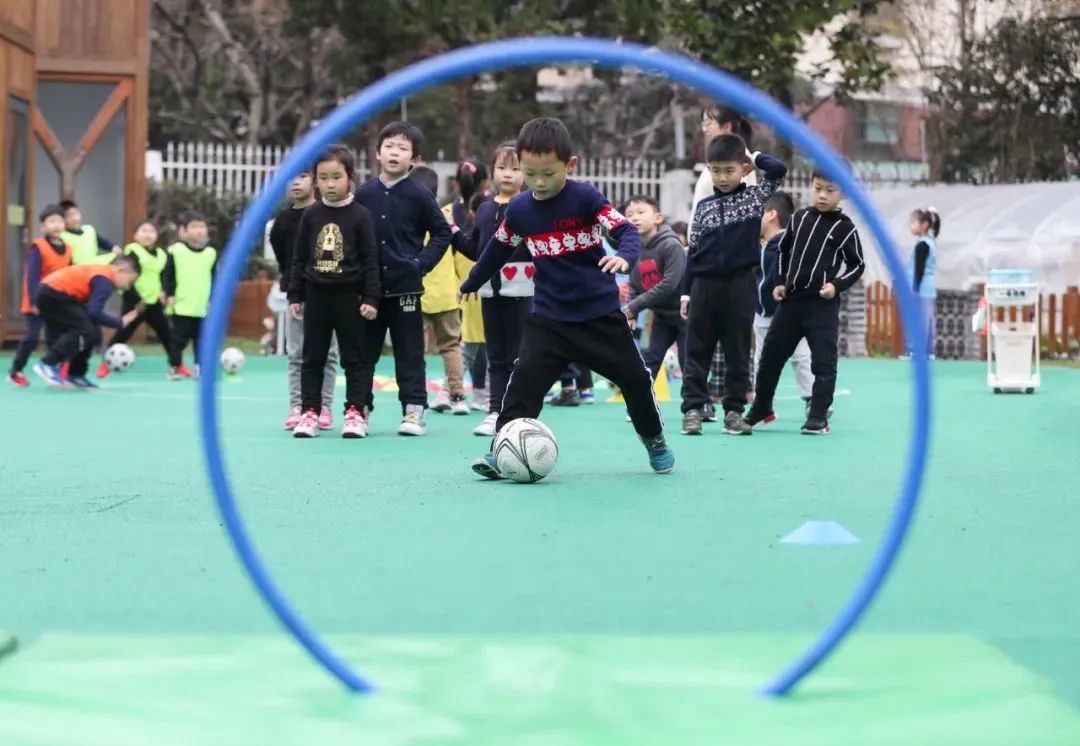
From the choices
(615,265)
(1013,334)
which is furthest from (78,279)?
(615,265)

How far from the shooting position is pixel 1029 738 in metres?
3.61

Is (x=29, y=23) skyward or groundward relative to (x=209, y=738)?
skyward

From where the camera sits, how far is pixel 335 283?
389 inches

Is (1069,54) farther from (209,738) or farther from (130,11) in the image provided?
(209,738)

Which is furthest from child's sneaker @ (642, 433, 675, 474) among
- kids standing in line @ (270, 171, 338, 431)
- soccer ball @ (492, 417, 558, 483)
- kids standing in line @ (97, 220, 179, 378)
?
kids standing in line @ (97, 220, 179, 378)

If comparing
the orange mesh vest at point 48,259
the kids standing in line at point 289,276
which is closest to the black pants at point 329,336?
the kids standing in line at point 289,276

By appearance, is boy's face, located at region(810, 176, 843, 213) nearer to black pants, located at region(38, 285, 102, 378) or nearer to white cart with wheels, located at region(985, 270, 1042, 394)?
white cart with wheels, located at region(985, 270, 1042, 394)

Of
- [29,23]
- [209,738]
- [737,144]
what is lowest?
[209,738]

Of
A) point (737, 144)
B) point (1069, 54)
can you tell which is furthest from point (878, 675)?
point (1069, 54)

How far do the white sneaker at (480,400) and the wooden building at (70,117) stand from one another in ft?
29.8

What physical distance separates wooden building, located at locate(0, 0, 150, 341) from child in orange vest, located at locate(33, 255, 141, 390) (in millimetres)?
5508

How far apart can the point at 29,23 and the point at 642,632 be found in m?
18.8

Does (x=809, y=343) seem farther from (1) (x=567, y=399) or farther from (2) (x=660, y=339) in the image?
(1) (x=567, y=399)

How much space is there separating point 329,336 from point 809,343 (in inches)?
114
